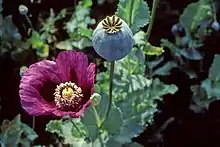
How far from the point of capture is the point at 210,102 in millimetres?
1269

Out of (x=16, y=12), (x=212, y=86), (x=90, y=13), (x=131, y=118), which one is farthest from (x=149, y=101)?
(x=16, y=12)

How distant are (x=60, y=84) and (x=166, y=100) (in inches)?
14.4

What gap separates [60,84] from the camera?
1.03m

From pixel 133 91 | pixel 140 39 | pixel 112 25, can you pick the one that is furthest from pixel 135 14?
pixel 112 25

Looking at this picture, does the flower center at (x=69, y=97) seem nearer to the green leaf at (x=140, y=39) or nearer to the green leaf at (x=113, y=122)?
the green leaf at (x=113, y=122)

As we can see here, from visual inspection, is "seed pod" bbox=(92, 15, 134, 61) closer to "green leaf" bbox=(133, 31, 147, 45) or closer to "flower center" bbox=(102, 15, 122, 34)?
"flower center" bbox=(102, 15, 122, 34)

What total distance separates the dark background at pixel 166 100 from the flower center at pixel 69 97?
0.25m

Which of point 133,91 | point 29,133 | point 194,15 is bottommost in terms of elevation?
point 29,133

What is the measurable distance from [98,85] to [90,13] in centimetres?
31

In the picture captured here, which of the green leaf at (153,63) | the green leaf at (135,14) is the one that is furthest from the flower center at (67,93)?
the green leaf at (153,63)

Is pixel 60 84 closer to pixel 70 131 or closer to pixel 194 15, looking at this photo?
pixel 70 131

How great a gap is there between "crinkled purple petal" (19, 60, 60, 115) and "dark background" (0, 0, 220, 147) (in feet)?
0.85

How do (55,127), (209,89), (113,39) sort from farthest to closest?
(209,89) → (55,127) → (113,39)

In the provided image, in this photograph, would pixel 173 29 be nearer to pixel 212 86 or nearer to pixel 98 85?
pixel 212 86
